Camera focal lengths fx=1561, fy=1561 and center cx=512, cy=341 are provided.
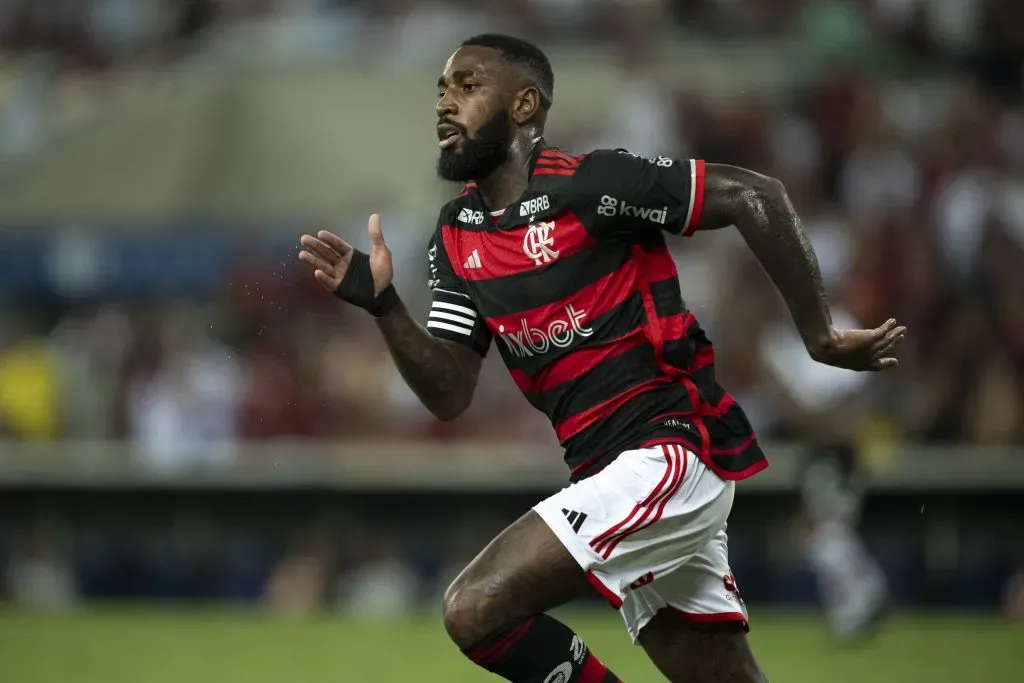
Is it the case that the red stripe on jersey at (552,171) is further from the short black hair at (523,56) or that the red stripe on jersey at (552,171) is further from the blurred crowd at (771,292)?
the blurred crowd at (771,292)

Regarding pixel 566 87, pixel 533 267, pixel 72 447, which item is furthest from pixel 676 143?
pixel 533 267

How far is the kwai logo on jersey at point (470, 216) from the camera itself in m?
5.30

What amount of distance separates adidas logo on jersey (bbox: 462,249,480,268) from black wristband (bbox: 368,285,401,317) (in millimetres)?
319

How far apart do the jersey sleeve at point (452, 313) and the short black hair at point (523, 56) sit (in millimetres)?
648

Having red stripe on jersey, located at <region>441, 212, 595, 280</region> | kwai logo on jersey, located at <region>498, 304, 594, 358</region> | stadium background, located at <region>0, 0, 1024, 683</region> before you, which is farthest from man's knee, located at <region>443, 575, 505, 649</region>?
stadium background, located at <region>0, 0, 1024, 683</region>

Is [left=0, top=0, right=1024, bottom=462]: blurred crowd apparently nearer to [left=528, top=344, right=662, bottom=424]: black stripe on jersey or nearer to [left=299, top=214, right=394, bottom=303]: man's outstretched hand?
[left=528, top=344, right=662, bottom=424]: black stripe on jersey

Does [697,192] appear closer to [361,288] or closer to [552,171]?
[552,171]

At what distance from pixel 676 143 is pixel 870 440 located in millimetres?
3591

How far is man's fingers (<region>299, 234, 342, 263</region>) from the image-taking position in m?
4.96

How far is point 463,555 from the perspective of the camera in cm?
1255

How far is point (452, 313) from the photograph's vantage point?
538 cm

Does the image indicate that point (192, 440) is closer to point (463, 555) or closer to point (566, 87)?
point (463, 555)

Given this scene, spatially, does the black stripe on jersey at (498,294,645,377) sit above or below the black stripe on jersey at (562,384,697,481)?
above

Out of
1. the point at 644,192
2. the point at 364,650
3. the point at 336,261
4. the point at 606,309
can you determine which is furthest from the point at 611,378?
the point at 364,650
